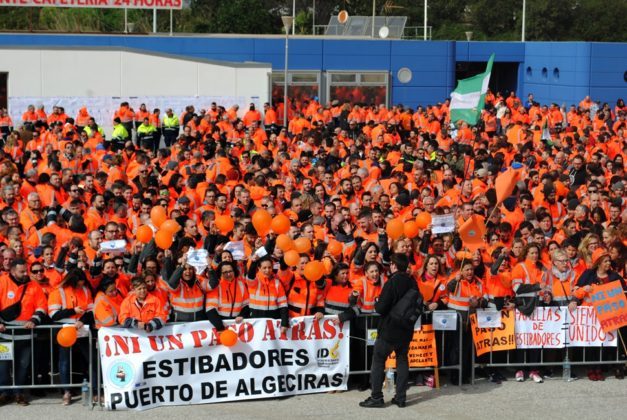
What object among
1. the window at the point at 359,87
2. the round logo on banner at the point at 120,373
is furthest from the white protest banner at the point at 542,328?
the window at the point at 359,87

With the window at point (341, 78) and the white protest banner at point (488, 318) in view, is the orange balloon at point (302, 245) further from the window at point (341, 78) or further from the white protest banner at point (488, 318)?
the window at point (341, 78)

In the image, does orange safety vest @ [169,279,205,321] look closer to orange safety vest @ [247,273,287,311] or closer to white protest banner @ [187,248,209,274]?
white protest banner @ [187,248,209,274]

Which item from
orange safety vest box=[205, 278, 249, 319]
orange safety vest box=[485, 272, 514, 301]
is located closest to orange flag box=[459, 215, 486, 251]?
orange safety vest box=[485, 272, 514, 301]

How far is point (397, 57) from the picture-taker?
4112 centimetres

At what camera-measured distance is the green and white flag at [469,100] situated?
18.8 metres

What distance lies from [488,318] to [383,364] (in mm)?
1473

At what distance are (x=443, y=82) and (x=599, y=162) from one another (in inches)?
831

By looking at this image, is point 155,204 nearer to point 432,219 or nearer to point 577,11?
point 432,219

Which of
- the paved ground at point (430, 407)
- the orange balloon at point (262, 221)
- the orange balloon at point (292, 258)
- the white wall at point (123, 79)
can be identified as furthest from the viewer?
the white wall at point (123, 79)

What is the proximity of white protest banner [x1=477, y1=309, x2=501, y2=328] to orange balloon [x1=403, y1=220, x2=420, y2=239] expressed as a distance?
1.65m

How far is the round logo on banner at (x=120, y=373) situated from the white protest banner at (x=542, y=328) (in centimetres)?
397

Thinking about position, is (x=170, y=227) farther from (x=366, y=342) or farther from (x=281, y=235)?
(x=366, y=342)

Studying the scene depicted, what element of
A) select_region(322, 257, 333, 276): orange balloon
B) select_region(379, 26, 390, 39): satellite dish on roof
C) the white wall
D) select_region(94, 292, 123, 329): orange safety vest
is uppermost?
select_region(379, 26, 390, 39): satellite dish on roof

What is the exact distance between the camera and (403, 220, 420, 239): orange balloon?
13.8 metres
